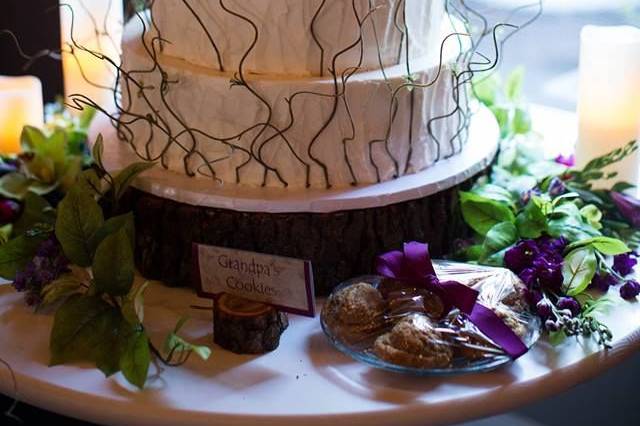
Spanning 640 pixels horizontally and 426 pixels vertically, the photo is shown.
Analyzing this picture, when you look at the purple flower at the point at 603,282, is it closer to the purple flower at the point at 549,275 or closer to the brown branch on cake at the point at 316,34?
the purple flower at the point at 549,275

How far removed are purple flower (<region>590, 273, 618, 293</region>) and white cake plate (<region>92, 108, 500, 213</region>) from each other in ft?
0.59

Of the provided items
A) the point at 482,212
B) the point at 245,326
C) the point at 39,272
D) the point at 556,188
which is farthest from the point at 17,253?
the point at 556,188

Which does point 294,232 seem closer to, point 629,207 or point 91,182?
point 91,182

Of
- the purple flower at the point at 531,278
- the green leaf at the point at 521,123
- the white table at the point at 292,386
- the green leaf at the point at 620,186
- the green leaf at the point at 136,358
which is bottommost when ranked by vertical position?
the white table at the point at 292,386

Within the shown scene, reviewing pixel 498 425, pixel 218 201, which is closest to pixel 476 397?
pixel 218 201

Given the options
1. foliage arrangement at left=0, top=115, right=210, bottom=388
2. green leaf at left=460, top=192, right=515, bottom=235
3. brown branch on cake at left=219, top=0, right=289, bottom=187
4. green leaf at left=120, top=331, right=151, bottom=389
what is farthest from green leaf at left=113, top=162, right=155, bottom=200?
green leaf at left=460, top=192, right=515, bottom=235

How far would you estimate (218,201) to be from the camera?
1.11m

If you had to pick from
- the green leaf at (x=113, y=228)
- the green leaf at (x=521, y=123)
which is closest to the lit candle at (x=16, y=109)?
the green leaf at (x=113, y=228)

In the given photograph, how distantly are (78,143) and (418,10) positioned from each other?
53cm

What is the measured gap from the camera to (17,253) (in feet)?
3.76

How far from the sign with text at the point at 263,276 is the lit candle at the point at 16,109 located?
1.63 feet

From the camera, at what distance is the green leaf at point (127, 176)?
1139mm

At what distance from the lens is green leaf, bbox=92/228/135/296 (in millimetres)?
1032

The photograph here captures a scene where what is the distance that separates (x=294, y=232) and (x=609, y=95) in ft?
1.53
